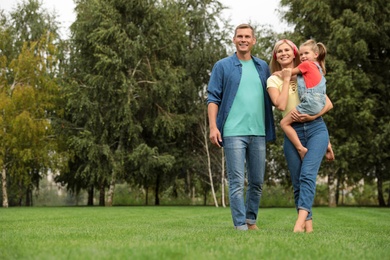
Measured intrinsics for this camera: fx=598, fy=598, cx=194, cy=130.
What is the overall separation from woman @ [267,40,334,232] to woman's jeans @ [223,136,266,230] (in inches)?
13.2

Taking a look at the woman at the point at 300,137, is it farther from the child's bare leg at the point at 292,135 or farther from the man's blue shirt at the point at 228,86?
the man's blue shirt at the point at 228,86

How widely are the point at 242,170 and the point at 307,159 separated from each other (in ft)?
2.23

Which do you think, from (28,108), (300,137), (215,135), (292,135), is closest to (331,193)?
(28,108)

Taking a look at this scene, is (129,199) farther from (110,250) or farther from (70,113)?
(110,250)

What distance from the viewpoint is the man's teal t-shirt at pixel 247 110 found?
6379 millimetres

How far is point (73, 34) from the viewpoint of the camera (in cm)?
3162

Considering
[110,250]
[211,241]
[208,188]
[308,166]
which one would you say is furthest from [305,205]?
[208,188]

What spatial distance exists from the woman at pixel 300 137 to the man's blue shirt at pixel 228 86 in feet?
0.76

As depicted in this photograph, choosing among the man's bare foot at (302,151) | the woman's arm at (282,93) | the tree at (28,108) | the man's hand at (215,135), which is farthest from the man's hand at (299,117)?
the tree at (28,108)

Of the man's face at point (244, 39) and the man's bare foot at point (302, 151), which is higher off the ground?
the man's face at point (244, 39)

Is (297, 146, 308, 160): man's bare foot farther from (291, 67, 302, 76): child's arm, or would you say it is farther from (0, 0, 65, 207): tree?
(0, 0, 65, 207): tree

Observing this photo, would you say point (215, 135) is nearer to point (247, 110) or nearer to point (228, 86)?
point (247, 110)

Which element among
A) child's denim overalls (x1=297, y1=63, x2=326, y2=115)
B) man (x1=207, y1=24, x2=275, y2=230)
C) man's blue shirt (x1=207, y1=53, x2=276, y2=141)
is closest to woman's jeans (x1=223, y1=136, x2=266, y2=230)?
man (x1=207, y1=24, x2=275, y2=230)

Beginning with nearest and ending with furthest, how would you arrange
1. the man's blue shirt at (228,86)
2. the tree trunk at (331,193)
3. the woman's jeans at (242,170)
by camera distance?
the woman's jeans at (242,170) < the man's blue shirt at (228,86) < the tree trunk at (331,193)
